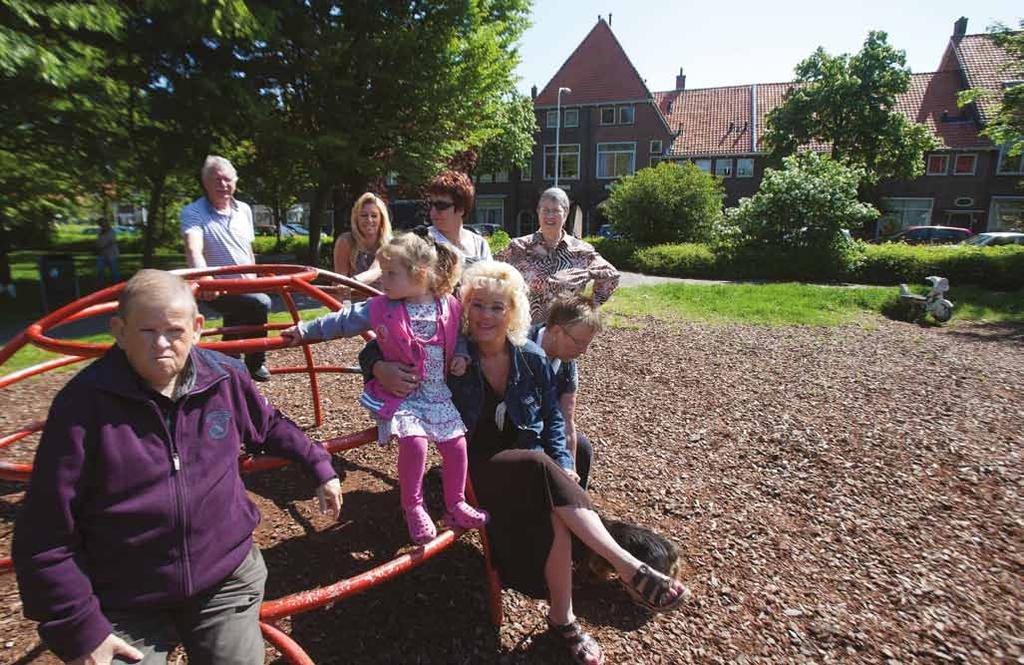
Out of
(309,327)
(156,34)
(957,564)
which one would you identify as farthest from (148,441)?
(156,34)

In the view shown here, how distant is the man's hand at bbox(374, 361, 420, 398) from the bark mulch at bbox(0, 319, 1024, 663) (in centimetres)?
97

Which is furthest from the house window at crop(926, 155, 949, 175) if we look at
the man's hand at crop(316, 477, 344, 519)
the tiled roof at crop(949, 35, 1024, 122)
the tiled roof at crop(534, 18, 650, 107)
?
the man's hand at crop(316, 477, 344, 519)

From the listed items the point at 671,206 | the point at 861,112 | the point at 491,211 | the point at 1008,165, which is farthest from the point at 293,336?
the point at 1008,165

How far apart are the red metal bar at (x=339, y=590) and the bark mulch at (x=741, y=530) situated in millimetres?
445

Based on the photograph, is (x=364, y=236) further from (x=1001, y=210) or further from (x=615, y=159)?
(x=1001, y=210)

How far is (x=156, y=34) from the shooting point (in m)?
10.4

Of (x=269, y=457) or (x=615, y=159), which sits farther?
(x=615, y=159)

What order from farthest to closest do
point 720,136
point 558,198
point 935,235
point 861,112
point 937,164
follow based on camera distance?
point 720,136
point 937,164
point 861,112
point 935,235
point 558,198

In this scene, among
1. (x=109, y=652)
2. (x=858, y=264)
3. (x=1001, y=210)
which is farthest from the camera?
(x=1001, y=210)

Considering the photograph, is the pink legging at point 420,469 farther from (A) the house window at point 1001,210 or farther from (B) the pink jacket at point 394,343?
(A) the house window at point 1001,210

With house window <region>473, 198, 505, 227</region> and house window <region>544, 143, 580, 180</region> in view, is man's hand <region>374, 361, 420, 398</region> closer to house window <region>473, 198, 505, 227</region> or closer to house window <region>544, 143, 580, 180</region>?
house window <region>544, 143, 580, 180</region>

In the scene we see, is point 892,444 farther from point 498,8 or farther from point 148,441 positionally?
point 498,8

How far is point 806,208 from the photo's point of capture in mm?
16625

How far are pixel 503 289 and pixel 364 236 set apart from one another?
7.43 feet
